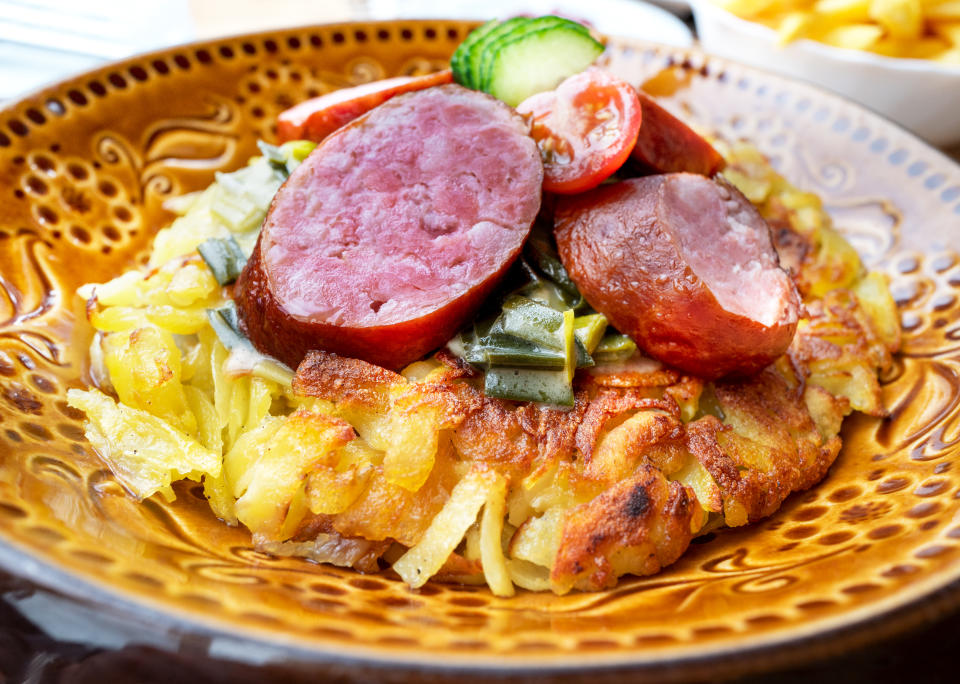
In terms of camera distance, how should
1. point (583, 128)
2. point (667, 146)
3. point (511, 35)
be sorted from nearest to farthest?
Result: point (583, 128) → point (667, 146) → point (511, 35)

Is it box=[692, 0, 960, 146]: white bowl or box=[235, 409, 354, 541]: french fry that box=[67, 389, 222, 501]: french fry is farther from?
box=[692, 0, 960, 146]: white bowl

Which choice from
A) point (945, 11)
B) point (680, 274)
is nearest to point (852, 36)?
point (945, 11)

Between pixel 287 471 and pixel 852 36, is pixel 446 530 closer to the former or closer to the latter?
pixel 287 471

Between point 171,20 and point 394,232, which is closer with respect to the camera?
point 394,232

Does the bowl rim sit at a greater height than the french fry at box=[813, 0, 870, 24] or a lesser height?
lesser

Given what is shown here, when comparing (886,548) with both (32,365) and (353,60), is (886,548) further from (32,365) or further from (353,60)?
(353,60)

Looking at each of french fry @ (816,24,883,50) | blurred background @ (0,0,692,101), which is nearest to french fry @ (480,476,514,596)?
blurred background @ (0,0,692,101)

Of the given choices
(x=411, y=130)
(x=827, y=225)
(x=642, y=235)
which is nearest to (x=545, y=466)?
(x=642, y=235)
